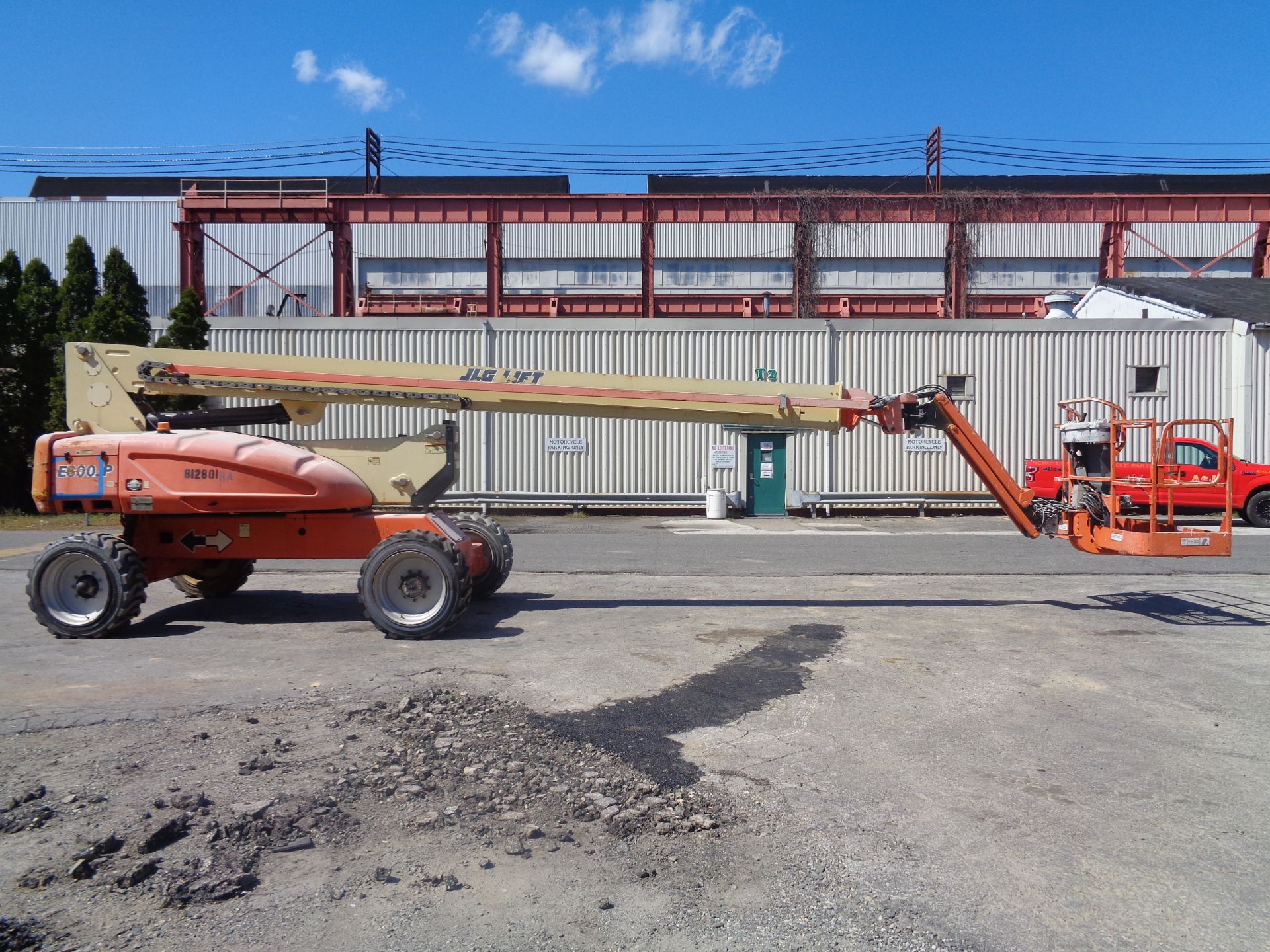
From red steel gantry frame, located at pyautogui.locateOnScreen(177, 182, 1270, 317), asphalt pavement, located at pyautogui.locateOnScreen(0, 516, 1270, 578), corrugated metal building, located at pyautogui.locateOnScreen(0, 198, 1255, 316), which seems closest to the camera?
asphalt pavement, located at pyautogui.locateOnScreen(0, 516, 1270, 578)

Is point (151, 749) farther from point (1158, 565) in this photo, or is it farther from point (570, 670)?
point (1158, 565)

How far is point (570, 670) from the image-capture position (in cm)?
718

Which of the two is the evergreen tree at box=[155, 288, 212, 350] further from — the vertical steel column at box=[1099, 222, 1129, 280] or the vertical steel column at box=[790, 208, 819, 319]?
the vertical steel column at box=[1099, 222, 1129, 280]

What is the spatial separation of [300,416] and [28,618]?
11.1ft

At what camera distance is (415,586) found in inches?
332

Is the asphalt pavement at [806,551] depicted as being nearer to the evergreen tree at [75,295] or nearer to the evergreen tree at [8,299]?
the evergreen tree at [8,299]

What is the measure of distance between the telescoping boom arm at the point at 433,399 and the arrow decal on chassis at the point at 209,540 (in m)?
1.09

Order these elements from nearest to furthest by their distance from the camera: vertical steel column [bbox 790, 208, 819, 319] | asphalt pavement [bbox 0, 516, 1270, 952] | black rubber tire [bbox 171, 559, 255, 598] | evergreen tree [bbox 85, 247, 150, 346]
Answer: asphalt pavement [bbox 0, 516, 1270, 952], black rubber tire [bbox 171, 559, 255, 598], evergreen tree [bbox 85, 247, 150, 346], vertical steel column [bbox 790, 208, 819, 319]

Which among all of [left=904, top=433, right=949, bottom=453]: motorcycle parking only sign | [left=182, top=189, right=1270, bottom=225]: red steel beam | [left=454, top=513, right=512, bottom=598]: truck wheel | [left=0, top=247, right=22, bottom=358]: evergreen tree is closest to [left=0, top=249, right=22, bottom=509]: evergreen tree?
[left=0, top=247, right=22, bottom=358]: evergreen tree

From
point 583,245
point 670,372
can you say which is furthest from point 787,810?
point 583,245

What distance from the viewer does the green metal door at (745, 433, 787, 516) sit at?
22.9 metres

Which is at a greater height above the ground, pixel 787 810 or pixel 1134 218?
pixel 1134 218

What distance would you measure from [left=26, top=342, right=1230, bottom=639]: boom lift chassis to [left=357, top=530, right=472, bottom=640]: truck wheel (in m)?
0.01

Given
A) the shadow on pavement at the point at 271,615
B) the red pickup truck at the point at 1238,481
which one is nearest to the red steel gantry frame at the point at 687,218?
the red pickup truck at the point at 1238,481
